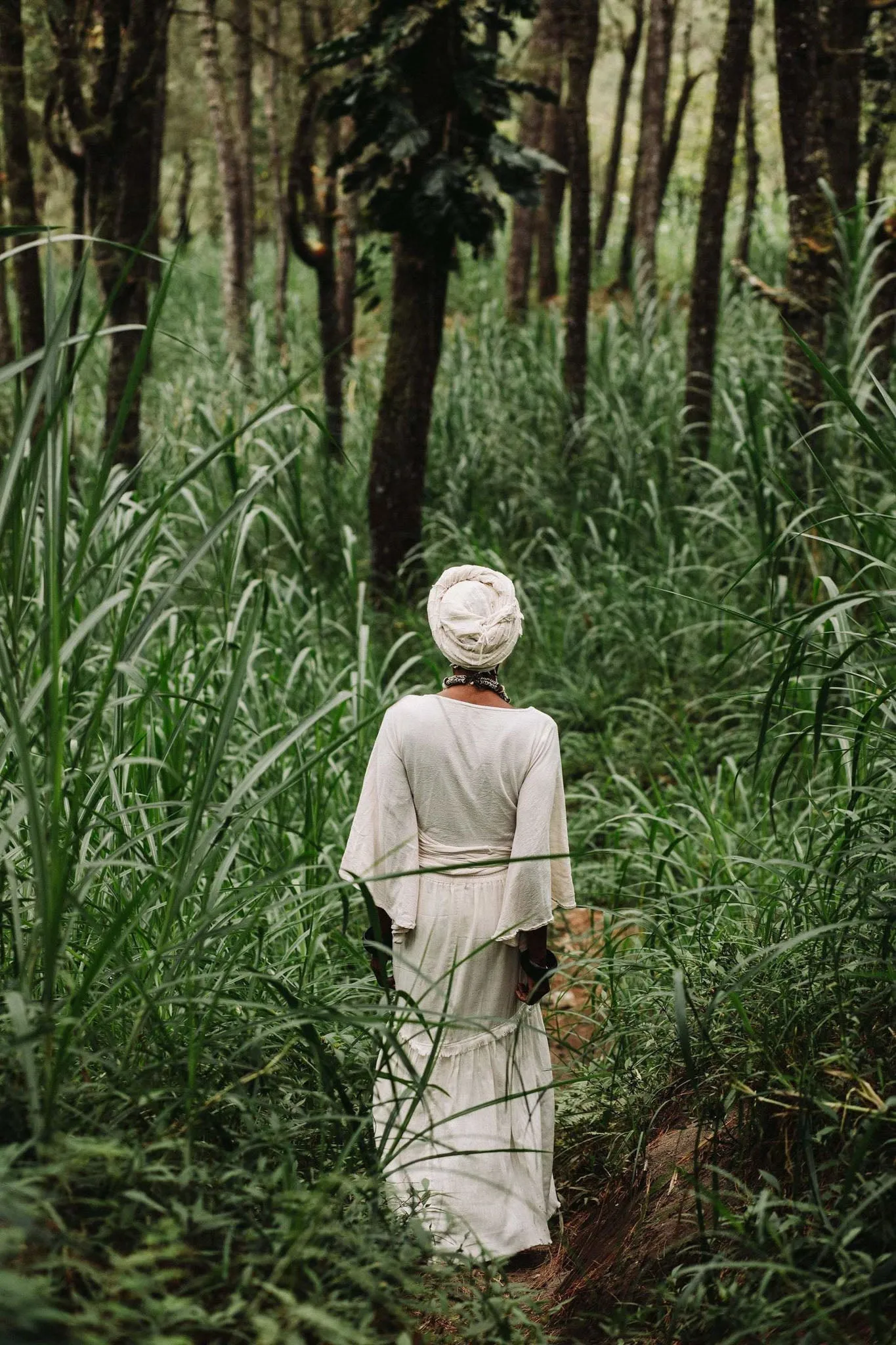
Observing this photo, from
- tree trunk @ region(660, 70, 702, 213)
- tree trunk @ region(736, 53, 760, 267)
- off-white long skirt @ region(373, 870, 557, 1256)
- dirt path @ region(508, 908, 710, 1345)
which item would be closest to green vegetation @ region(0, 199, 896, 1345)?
dirt path @ region(508, 908, 710, 1345)

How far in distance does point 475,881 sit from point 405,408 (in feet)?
14.4

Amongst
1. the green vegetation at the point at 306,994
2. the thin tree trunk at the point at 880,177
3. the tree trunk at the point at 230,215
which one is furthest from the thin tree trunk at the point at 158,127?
the thin tree trunk at the point at 880,177

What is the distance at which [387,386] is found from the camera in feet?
22.7

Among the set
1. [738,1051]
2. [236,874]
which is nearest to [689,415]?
[236,874]

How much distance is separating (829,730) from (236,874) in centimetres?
175

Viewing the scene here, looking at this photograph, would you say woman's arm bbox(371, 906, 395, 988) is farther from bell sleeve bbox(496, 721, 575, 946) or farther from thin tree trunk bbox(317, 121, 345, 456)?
thin tree trunk bbox(317, 121, 345, 456)

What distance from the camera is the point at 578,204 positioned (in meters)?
8.10

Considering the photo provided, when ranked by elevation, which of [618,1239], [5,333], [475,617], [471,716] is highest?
[5,333]

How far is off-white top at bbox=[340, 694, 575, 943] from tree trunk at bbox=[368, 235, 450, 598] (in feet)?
13.0

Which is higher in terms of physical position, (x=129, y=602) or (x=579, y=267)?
(x=579, y=267)

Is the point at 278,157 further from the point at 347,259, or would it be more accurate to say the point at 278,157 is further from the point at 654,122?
the point at 654,122

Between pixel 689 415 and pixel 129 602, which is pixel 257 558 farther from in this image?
pixel 129 602

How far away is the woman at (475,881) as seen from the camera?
9.48 feet

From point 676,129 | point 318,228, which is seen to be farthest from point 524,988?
point 676,129
